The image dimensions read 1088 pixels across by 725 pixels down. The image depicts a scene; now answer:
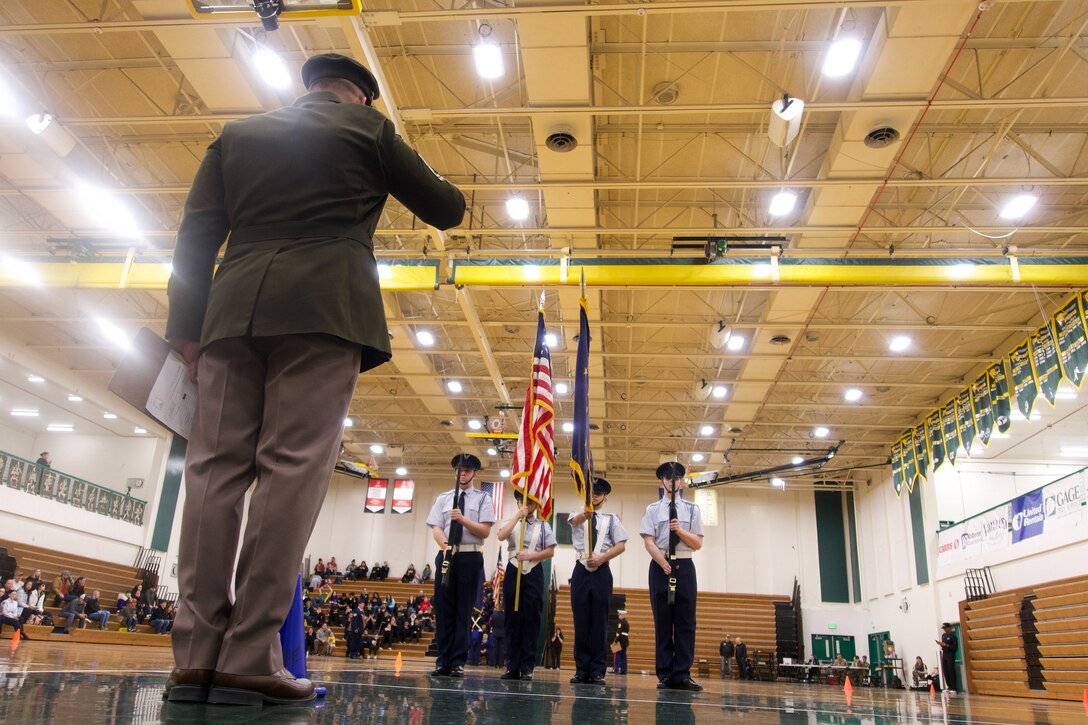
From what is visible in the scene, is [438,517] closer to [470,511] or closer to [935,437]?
[470,511]

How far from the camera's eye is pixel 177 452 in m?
23.6

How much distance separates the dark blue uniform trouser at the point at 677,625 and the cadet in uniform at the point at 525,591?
0.89 metres

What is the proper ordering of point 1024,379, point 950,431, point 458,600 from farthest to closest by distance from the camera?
1. point 950,431
2. point 1024,379
3. point 458,600

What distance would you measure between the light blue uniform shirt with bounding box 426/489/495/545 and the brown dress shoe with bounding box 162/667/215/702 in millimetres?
3714

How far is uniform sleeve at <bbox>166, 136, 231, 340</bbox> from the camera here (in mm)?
1644

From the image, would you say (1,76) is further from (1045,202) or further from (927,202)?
(1045,202)

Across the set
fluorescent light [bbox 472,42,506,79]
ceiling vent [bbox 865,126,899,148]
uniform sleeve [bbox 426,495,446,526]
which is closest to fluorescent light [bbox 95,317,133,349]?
fluorescent light [bbox 472,42,506,79]

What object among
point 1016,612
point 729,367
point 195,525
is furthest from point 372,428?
point 195,525

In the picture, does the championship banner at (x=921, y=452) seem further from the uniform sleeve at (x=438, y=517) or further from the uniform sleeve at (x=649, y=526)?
the uniform sleeve at (x=438, y=517)

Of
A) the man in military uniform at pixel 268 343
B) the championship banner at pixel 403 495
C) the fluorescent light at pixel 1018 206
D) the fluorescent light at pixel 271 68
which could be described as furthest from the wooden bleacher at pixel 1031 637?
the championship banner at pixel 403 495

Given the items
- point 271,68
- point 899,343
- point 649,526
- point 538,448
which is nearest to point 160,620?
point 271,68

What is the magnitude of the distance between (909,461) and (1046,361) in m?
7.61

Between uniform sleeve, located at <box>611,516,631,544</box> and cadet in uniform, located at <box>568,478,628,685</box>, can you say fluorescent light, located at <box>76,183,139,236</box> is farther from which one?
uniform sleeve, located at <box>611,516,631,544</box>

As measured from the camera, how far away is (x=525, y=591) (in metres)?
5.84
